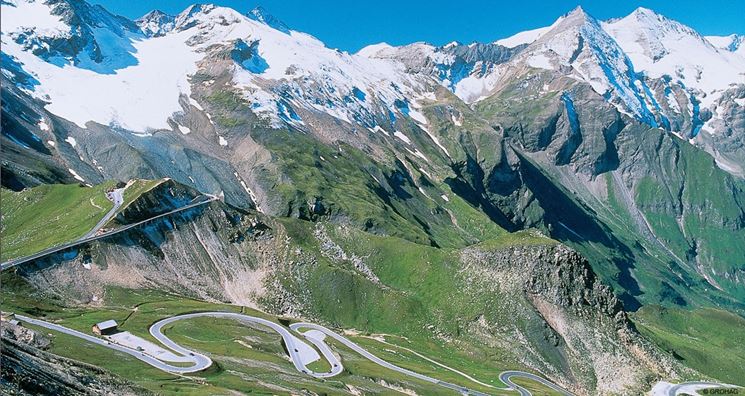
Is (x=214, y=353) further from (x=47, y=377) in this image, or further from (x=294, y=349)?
(x=47, y=377)

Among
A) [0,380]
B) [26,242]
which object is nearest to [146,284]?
[26,242]

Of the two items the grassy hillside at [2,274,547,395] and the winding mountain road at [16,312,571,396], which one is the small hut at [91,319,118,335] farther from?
the winding mountain road at [16,312,571,396]

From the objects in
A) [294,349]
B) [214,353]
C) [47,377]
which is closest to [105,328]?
[214,353]

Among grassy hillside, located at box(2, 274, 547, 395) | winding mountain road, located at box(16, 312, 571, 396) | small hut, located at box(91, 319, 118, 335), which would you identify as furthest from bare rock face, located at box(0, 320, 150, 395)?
small hut, located at box(91, 319, 118, 335)

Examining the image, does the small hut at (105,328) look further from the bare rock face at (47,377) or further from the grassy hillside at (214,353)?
the bare rock face at (47,377)

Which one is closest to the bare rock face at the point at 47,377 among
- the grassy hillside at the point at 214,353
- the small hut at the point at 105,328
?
the grassy hillside at the point at 214,353

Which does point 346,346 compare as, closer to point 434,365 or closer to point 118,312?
point 434,365

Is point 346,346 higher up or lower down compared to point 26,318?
lower down
